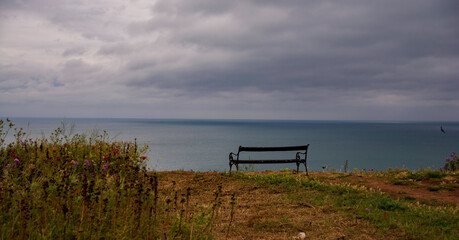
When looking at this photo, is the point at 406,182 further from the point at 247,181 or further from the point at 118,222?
the point at 118,222

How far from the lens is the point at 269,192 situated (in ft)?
24.5

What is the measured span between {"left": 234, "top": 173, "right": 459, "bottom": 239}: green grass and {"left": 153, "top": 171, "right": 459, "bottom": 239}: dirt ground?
0.73 ft

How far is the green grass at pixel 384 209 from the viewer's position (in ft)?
15.5

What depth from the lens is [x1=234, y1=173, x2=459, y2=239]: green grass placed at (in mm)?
4727

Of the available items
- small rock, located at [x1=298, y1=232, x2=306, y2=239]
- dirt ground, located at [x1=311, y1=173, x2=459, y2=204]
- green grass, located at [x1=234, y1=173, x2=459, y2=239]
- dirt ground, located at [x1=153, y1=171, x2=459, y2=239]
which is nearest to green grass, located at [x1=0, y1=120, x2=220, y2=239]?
dirt ground, located at [x1=153, y1=171, x2=459, y2=239]

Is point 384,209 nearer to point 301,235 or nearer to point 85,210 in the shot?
point 301,235

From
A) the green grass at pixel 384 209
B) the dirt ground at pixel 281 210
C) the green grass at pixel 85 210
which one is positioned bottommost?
the dirt ground at pixel 281 210

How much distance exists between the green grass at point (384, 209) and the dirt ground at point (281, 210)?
0.22m

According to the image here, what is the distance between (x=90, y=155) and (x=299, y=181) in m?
6.18

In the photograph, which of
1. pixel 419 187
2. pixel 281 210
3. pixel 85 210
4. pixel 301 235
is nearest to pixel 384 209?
pixel 281 210

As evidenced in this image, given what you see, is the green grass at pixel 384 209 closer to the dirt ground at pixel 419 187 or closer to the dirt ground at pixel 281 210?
the dirt ground at pixel 281 210

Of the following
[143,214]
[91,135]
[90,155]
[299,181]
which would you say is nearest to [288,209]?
[299,181]

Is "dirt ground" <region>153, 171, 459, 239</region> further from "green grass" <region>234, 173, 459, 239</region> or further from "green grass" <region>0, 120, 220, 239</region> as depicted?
"green grass" <region>0, 120, 220, 239</region>

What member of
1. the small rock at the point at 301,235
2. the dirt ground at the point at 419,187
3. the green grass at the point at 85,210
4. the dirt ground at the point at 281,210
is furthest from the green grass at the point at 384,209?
the green grass at the point at 85,210
